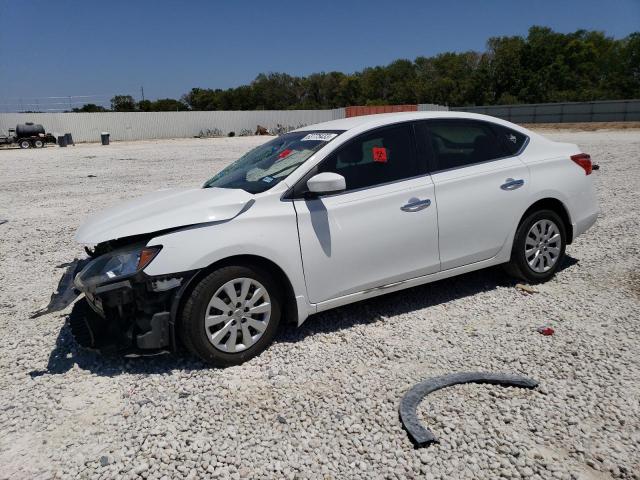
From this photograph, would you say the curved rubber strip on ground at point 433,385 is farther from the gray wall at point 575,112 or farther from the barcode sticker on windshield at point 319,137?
the gray wall at point 575,112

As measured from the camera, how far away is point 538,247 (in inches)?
195

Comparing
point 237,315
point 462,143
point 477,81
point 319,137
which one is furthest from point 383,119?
point 477,81

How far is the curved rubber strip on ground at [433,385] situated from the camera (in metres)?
2.92

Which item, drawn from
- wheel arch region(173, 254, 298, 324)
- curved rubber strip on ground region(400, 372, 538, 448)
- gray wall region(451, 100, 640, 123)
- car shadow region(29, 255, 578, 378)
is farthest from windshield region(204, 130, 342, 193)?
gray wall region(451, 100, 640, 123)

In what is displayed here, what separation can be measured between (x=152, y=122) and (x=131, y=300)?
47598 mm

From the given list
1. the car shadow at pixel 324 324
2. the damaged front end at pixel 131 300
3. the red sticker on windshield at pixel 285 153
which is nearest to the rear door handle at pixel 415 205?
the car shadow at pixel 324 324

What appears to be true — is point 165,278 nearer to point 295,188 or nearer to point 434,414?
point 295,188

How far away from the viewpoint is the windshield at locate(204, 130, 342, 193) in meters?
4.05

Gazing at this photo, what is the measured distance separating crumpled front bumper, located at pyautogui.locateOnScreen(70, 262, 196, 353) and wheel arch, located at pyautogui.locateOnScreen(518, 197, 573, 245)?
3338mm

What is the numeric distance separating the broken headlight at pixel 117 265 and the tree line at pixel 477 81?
66.2 metres

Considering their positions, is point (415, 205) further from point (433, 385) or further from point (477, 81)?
point (477, 81)

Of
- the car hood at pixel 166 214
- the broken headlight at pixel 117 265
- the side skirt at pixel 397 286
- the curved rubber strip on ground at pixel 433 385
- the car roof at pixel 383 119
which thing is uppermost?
the car roof at pixel 383 119

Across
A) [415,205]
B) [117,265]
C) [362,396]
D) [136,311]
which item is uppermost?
[415,205]

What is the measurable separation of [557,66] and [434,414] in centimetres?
8223
